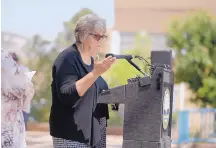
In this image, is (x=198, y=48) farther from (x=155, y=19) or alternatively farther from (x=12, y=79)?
(x=12, y=79)

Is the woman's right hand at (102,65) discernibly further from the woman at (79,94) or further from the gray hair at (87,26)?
the gray hair at (87,26)

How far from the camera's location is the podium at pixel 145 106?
7.59 feet

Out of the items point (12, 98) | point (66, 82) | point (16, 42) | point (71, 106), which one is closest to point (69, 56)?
point (66, 82)

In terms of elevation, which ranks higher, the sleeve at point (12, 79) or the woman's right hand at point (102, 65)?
the woman's right hand at point (102, 65)

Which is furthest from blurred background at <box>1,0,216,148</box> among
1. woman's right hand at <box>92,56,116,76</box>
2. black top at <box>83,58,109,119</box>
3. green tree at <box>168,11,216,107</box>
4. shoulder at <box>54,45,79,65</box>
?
woman's right hand at <box>92,56,116,76</box>

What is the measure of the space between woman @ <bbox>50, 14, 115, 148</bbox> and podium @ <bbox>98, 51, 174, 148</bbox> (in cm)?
10

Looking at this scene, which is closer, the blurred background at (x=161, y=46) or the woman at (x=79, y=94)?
the woman at (x=79, y=94)

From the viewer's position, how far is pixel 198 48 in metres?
7.01

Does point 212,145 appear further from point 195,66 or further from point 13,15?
point 13,15

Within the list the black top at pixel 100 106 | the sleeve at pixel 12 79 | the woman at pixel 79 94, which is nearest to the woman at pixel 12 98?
the sleeve at pixel 12 79

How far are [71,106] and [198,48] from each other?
4.91 meters

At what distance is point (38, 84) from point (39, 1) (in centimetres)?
135

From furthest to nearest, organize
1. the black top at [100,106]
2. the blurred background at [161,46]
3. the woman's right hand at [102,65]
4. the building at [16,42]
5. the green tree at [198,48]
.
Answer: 1. the green tree at [198,48]
2. the blurred background at [161,46]
3. the building at [16,42]
4. the black top at [100,106]
5. the woman's right hand at [102,65]

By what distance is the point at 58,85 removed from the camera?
91.7 inches
